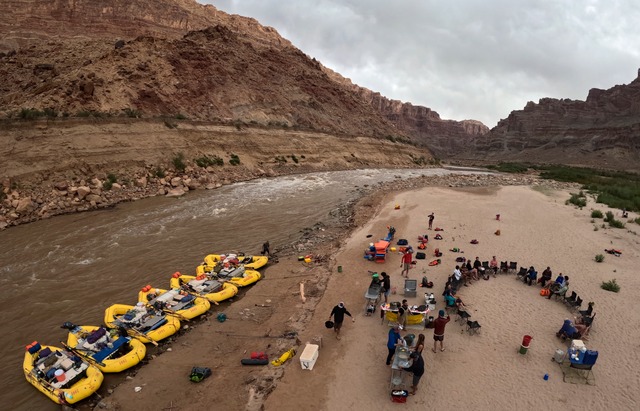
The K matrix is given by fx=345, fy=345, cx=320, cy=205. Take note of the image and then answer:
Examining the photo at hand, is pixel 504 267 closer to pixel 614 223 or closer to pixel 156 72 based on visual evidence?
pixel 614 223

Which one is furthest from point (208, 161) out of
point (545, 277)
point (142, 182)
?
point (545, 277)

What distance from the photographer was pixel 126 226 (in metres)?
24.1

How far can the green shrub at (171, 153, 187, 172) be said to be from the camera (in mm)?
37947

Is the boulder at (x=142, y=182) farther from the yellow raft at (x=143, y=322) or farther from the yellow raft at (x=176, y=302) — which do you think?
the yellow raft at (x=143, y=322)

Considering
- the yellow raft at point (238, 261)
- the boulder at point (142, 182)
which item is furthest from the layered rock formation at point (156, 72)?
the yellow raft at point (238, 261)

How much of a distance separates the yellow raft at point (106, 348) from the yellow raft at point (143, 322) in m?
0.34

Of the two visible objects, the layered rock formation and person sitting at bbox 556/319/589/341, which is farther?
the layered rock formation

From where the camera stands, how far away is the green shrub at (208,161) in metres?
41.0

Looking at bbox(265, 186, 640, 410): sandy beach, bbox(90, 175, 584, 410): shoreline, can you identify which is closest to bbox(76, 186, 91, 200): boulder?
bbox(90, 175, 584, 410): shoreline

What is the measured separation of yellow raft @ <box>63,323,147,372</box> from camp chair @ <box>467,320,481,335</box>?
1087 centimetres

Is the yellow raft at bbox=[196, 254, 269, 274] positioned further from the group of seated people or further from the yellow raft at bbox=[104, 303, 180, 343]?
the group of seated people

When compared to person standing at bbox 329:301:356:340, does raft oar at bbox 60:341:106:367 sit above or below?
below

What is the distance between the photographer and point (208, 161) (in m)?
42.1

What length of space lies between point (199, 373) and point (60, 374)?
3.95m
